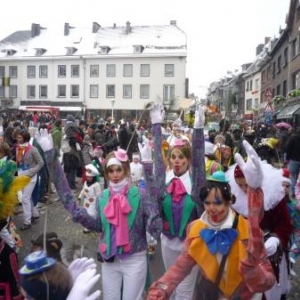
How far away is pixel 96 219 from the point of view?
11.2 feet

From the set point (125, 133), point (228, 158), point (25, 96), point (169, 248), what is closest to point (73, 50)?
point (25, 96)

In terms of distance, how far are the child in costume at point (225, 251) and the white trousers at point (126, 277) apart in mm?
639

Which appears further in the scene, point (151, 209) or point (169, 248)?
point (169, 248)

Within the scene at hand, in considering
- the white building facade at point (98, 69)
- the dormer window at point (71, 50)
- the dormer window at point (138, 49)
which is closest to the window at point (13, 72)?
the white building facade at point (98, 69)

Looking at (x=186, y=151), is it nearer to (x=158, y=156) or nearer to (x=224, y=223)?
(x=158, y=156)

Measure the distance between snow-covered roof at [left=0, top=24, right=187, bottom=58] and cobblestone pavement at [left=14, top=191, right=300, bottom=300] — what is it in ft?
130

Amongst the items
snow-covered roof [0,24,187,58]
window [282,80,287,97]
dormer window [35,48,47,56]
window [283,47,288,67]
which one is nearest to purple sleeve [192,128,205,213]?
window [282,80,287,97]

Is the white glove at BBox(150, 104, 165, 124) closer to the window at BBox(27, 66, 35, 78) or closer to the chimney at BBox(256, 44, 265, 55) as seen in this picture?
the window at BBox(27, 66, 35, 78)

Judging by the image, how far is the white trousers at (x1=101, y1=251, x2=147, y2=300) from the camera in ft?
10.5

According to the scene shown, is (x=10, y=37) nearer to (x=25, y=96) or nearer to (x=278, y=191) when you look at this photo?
(x=25, y=96)

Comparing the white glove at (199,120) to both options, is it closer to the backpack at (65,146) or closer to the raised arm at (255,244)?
the raised arm at (255,244)

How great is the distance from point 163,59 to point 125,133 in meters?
32.5

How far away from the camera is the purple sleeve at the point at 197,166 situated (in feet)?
11.4

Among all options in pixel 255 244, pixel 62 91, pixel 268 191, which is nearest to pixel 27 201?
pixel 268 191
